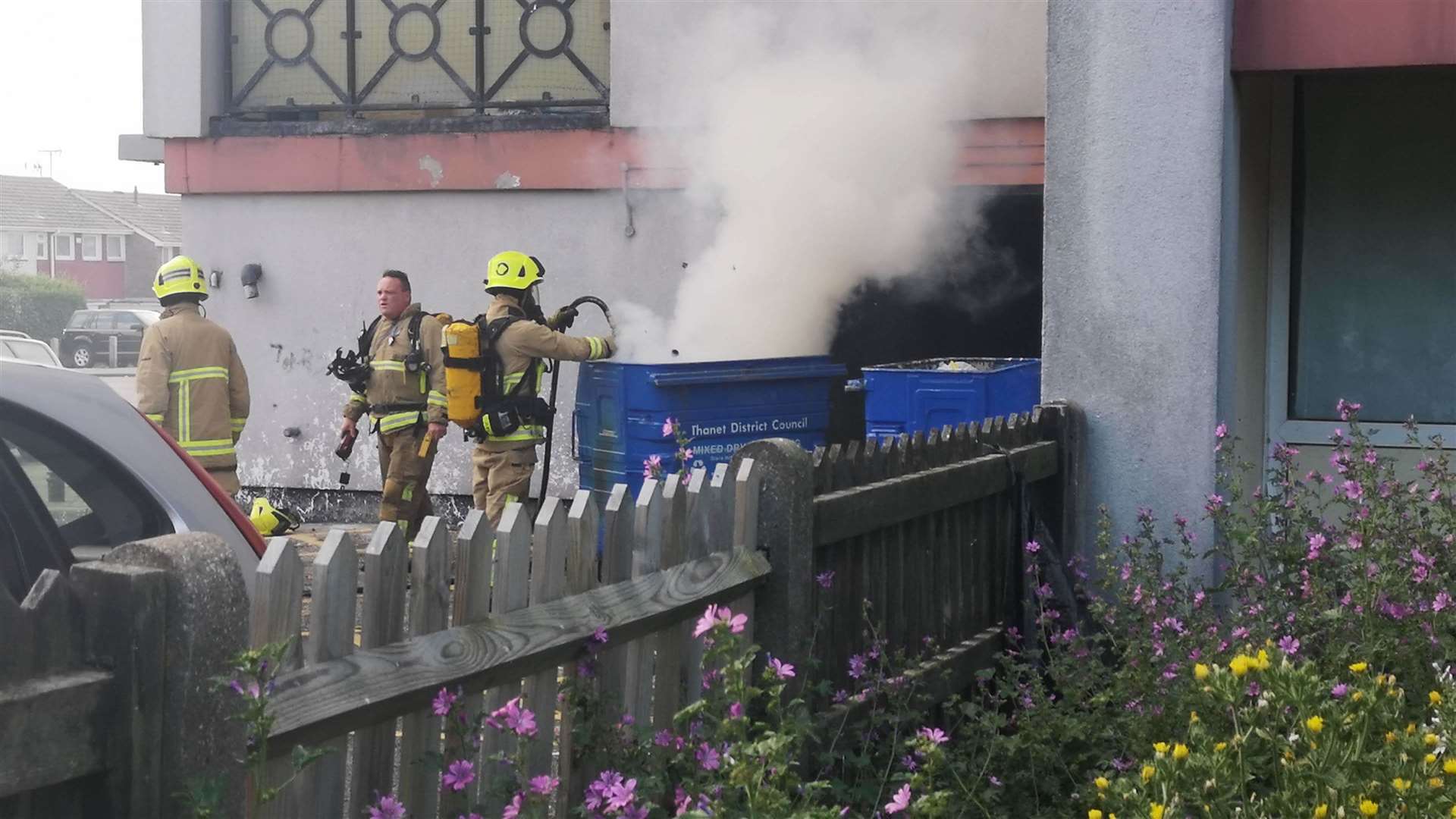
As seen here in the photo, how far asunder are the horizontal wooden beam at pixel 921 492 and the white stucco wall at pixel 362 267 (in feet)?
17.5

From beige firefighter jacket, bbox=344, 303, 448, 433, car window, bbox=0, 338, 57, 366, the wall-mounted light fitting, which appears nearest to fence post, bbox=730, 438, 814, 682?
Answer: beige firefighter jacket, bbox=344, 303, 448, 433

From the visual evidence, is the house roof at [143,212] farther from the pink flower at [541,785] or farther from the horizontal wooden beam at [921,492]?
the pink flower at [541,785]

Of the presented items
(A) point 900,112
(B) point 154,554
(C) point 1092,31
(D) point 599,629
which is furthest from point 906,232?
(B) point 154,554

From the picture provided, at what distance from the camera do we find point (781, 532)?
3.95m

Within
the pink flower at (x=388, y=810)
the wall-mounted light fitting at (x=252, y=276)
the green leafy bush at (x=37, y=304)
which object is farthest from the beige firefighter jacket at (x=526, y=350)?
the green leafy bush at (x=37, y=304)

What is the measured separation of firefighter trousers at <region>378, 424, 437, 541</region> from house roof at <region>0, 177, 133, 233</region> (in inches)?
3062

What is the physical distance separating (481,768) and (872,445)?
1845 mm

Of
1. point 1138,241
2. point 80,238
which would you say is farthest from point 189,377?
point 80,238

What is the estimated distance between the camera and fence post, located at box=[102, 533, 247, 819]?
2123mm

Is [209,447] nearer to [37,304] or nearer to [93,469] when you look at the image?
[93,469]

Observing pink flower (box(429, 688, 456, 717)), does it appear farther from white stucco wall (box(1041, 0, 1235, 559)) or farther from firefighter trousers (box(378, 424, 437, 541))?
firefighter trousers (box(378, 424, 437, 541))

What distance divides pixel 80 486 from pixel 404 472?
656 centimetres

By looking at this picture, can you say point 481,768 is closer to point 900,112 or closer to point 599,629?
point 599,629

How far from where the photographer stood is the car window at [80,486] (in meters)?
3.08
